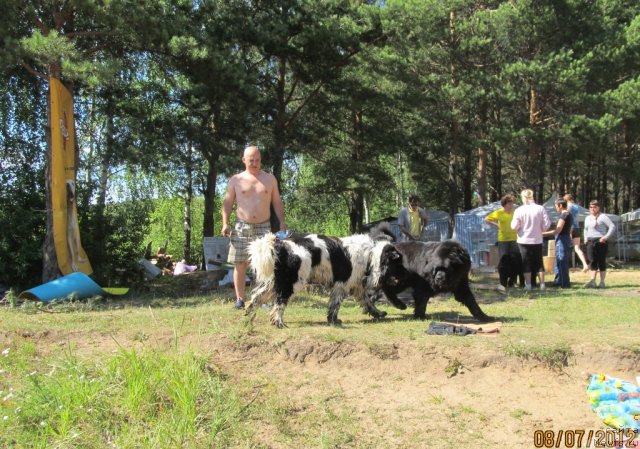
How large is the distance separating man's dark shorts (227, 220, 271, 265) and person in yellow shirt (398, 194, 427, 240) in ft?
10.3

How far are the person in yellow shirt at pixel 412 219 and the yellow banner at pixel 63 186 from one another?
226 inches

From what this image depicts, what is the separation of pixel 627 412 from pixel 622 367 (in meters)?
0.78

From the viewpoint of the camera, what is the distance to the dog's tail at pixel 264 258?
219 inches

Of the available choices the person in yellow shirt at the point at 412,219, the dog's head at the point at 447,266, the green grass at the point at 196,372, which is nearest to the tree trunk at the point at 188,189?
the person in yellow shirt at the point at 412,219

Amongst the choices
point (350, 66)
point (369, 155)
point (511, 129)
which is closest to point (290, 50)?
point (350, 66)

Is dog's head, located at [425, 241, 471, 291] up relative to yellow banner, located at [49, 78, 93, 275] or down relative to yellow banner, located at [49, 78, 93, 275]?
down

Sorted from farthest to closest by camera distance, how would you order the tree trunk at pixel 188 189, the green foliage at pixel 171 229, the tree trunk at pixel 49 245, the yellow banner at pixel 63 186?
the green foliage at pixel 171 229 → the tree trunk at pixel 188 189 → the tree trunk at pixel 49 245 → the yellow banner at pixel 63 186

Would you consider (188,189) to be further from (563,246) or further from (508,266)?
(563,246)

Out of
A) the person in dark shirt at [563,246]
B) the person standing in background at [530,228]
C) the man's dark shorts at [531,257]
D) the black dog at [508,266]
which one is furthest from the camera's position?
the person in dark shirt at [563,246]

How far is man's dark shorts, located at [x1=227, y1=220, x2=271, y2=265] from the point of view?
630cm

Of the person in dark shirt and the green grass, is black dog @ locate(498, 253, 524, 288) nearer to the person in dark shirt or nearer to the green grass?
the person in dark shirt
